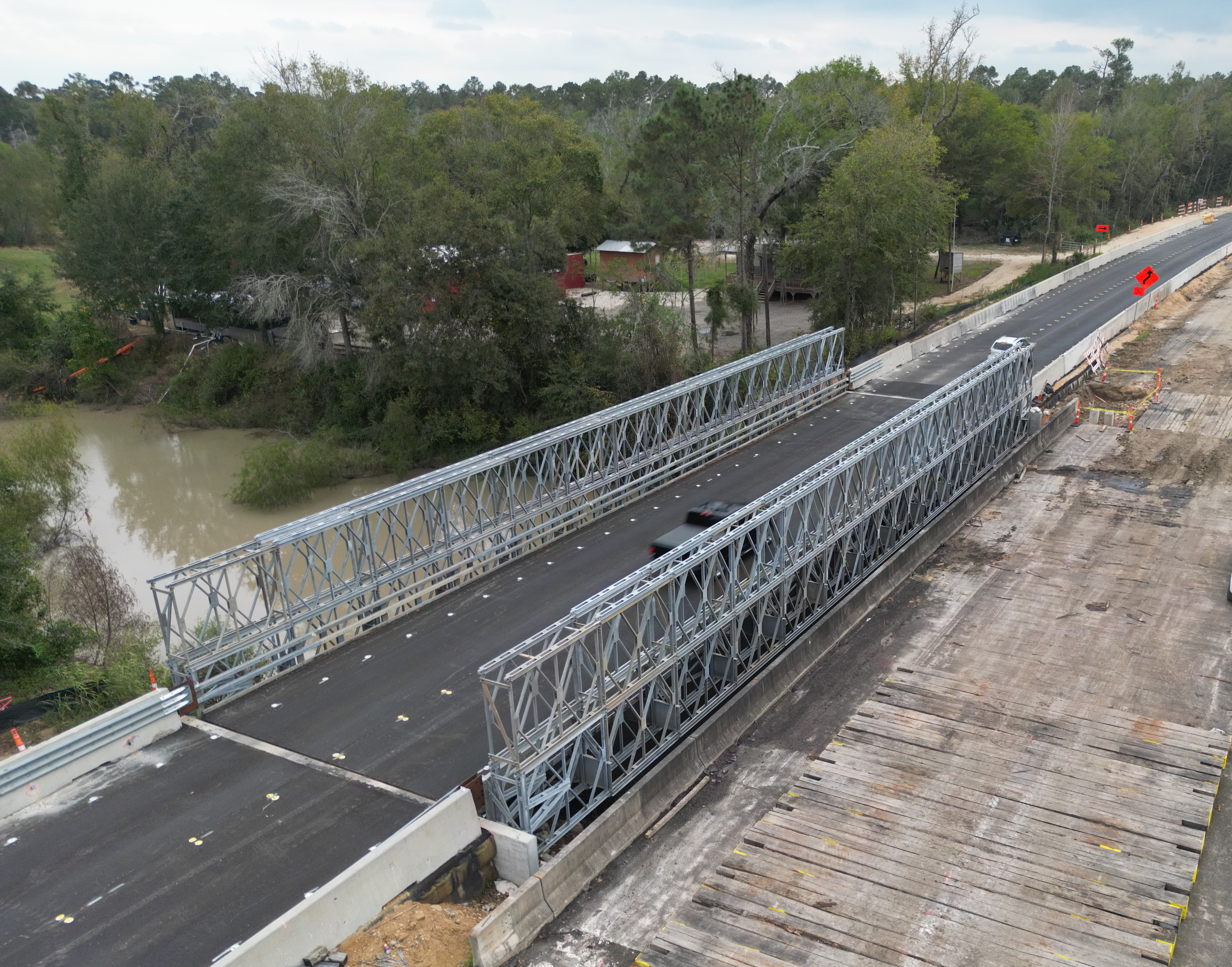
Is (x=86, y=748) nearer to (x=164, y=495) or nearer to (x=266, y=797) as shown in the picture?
(x=266, y=797)

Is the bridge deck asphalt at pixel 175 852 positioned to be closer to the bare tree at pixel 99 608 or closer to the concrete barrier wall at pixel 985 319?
the bare tree at pixel 99 608

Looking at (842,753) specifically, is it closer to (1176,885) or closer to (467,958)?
(1176,885)

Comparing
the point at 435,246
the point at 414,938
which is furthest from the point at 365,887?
the point at 435,246

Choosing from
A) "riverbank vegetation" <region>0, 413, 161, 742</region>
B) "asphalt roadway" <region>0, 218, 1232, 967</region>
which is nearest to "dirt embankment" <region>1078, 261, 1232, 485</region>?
"asphalt roadway" <region>0, 218, 1232, 967</region>

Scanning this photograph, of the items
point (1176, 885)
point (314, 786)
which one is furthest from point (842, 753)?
point (314, 786)

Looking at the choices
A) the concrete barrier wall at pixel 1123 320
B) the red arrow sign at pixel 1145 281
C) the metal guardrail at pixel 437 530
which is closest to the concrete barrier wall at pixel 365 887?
the metal guardrail at pixel 437 530

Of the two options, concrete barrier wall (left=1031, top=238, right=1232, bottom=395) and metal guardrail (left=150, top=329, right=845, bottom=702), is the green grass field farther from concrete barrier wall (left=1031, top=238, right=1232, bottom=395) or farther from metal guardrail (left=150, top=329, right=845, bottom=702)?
concrete barrier wall (left=1031, top=238, right=1232, bottom=395)
